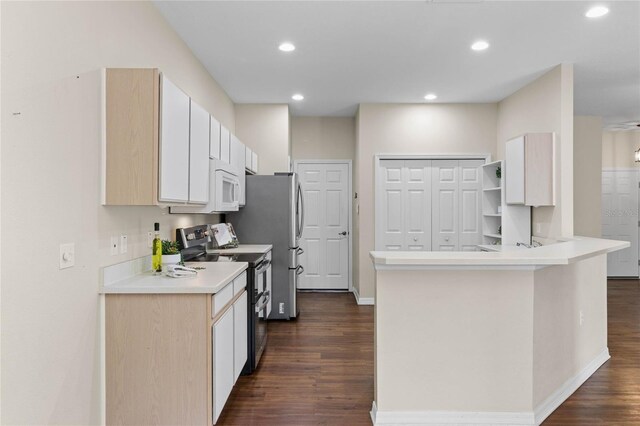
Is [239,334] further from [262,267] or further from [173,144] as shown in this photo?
[173,144]

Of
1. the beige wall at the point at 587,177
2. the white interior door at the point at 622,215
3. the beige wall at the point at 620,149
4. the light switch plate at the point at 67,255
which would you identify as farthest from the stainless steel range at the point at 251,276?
the beige wall at the point at 620,149

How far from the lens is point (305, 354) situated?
360 cm

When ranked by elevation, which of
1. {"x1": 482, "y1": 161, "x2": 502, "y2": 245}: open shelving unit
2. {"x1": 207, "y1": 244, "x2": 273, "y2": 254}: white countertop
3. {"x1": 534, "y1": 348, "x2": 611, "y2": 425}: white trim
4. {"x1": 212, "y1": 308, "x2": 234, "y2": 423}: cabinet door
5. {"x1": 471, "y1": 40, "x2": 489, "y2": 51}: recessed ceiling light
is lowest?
{"x1": 534, "y1": 348, "x2": 611, "y2": 425}: white trim

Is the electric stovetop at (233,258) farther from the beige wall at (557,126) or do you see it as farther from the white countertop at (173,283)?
the beige wall at (557,126)

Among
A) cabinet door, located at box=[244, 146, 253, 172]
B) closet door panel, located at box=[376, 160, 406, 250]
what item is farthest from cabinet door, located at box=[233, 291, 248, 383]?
closet door panel, located at box=[376, 160, 406, 250]

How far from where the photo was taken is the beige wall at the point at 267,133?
5434 millimetres

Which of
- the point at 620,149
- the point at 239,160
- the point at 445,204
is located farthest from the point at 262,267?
the point at 620,149

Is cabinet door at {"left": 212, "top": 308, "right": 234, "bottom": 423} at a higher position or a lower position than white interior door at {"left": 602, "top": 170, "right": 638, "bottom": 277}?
lower

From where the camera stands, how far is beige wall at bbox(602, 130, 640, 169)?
723 centimetres

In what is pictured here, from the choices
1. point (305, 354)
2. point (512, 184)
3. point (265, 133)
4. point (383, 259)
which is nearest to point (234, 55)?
point (265, 133)

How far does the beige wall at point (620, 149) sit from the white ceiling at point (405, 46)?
228cm

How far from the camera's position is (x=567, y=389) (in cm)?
278

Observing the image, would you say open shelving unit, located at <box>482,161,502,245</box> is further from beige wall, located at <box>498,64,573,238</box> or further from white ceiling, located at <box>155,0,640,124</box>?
white ceiling, located at <box>155,0,640,124</box>

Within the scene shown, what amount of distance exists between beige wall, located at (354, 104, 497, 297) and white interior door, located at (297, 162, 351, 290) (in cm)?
80
